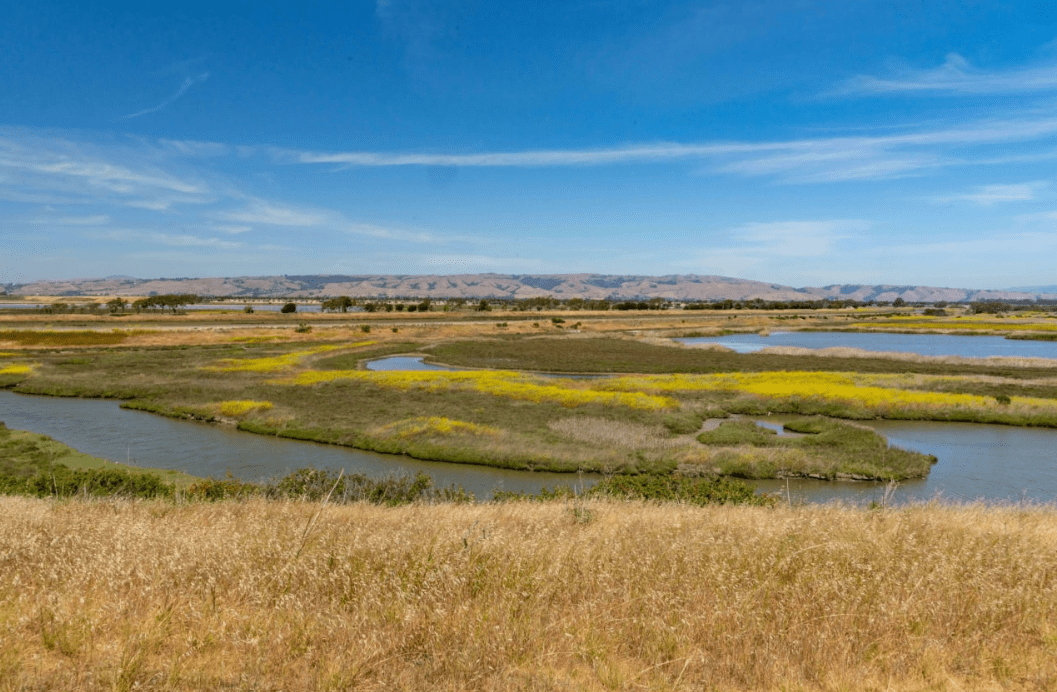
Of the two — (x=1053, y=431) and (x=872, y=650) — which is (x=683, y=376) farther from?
(x=872, y=650)

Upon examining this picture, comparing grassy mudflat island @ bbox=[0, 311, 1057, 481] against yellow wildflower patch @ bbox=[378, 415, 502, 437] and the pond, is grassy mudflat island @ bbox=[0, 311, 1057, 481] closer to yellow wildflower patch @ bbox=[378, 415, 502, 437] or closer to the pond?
yellow wildflower patch @ bbox=[378, 415, 502, 437]

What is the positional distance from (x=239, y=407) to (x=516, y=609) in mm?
29345

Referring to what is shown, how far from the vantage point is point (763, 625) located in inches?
189

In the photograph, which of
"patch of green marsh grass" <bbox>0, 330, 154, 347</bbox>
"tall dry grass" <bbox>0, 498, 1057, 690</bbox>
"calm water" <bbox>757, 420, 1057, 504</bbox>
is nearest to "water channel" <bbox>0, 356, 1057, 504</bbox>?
"calm water" <bbox>757, 420, 1057, 504</bbox>

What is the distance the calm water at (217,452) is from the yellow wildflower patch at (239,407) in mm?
1321

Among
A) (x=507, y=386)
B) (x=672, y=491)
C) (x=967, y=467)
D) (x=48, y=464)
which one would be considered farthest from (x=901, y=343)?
(x=48, y=464)

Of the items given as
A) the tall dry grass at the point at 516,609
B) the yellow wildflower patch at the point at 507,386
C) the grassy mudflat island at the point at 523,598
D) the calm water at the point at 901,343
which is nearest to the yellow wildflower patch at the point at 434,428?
the yellow wildflower patch at the point at 507,386

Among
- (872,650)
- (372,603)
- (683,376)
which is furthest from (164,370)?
(872,650)

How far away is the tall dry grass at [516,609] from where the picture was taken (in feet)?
13.8

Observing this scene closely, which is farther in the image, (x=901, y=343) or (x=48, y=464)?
(x=901, y=343)

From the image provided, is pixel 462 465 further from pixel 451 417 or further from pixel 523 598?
pixel 523 598

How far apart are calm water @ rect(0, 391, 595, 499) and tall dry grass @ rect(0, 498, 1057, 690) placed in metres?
12.1

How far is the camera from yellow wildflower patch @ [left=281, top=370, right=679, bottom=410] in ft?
108

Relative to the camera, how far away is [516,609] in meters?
5.02
